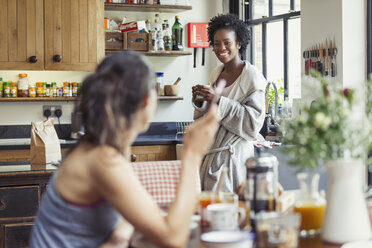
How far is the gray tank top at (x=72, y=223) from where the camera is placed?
146 cm

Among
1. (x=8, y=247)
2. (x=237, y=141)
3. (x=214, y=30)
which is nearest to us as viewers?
(x=8, y=247)

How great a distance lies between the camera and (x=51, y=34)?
4.75 meters

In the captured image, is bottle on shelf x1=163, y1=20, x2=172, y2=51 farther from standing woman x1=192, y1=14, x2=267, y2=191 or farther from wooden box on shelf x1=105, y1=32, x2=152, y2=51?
standing woman x1=192, y1=14, x2=267, y2=191

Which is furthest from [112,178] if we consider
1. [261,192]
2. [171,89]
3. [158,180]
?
[171,89]

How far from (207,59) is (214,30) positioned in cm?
197

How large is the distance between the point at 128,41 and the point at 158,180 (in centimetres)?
292

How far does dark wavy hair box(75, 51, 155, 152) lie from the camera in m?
1.40

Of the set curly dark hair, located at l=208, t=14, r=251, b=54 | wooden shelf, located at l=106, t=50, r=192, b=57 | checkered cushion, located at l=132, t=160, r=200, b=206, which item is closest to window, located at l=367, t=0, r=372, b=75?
curly dark hair, located at l=208, t=14, r=251, b=54

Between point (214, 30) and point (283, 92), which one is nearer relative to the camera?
point (214, 30)

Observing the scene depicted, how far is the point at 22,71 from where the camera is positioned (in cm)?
504

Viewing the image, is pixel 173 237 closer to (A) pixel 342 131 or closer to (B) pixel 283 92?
(A) pixel 342 131

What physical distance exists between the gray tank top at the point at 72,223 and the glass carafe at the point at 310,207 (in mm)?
538

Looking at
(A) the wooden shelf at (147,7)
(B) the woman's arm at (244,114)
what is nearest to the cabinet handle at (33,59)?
(A) the wooden shelf at (147,7)

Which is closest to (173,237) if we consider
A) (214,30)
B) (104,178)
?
(104,178)
